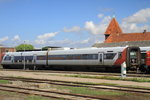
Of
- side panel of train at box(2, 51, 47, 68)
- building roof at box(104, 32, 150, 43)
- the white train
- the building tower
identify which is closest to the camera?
the white train

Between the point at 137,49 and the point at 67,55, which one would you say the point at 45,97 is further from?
the point at 67,55

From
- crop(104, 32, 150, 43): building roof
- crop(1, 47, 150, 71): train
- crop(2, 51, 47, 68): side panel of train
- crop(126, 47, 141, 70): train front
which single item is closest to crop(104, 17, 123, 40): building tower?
crop(104, 32, 150, 43): building roof

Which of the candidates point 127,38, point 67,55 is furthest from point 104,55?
point 127,38

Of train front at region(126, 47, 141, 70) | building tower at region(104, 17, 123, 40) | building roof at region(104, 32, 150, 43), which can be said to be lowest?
train front at region(126, 47, 141, 70)

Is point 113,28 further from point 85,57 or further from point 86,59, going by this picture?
point 86,59

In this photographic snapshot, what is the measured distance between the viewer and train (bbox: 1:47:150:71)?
32844 millimetres

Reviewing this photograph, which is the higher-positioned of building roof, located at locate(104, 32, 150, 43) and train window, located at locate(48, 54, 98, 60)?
building roof, located at locate(104, 32, 150, 43)

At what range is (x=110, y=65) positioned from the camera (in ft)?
111

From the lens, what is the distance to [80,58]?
3728 cm

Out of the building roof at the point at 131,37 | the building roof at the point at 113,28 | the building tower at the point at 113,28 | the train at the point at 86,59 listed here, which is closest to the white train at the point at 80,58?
the train at the point at 86,59

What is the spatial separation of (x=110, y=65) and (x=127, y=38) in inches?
2322

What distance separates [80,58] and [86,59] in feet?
3.83

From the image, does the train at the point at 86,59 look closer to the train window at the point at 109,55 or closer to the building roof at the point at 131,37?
the train window at the point at 109,55

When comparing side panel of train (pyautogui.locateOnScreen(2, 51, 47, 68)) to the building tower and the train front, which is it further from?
the building tower
